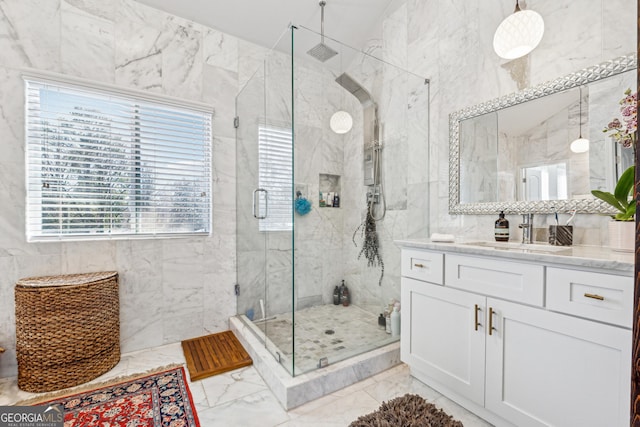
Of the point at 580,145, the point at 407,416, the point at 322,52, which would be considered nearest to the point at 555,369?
the point at 407,416

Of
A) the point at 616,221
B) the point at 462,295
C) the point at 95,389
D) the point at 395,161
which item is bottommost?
the point at 95,389

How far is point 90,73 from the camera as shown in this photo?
206cm

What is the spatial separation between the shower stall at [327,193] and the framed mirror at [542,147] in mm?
376

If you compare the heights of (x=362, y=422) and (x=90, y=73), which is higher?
(x=90, y=73)

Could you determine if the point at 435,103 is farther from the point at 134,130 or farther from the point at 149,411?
the point at 149,411

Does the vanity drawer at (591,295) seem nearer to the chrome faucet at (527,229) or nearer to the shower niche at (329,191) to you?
the chrome faucet at (527,229)

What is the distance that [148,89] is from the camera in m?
2.26

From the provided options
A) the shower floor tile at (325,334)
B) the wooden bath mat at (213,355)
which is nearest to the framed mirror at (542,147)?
the shower floor tile at (325,334)

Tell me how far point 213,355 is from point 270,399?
0.70 m

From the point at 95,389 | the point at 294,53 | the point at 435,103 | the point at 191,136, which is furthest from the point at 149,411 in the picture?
the point at 435,103

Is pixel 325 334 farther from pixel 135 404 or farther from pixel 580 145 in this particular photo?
pixel 580 145

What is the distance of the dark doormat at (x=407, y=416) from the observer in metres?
1.42

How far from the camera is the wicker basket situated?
66.7 inches

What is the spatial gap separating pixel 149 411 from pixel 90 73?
2307 mm
